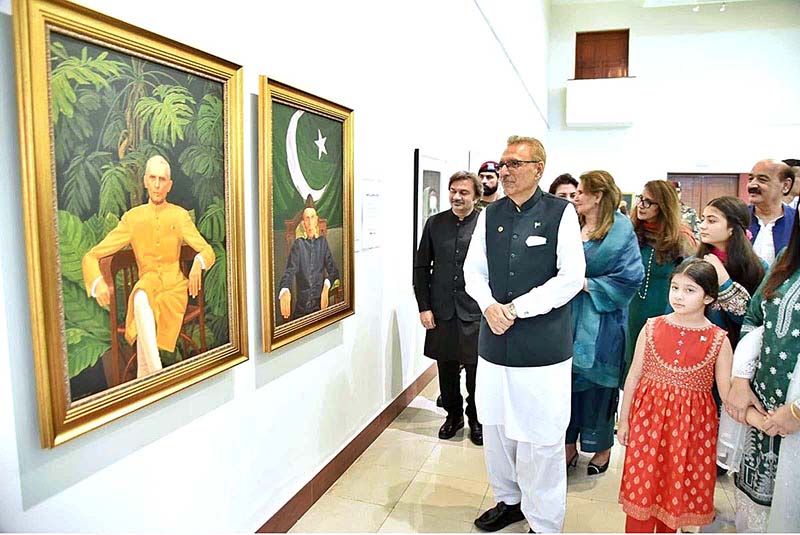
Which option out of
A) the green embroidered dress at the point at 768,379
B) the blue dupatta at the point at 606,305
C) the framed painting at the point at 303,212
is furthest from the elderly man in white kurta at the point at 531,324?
the framed painting at the point at 303,212

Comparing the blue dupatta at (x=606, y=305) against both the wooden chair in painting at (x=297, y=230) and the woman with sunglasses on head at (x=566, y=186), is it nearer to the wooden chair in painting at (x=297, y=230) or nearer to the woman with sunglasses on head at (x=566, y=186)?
the woman with sunglasses on head at (x=566, y=186)

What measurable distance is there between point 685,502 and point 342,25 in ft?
9.23

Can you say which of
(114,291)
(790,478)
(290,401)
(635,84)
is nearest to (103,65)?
(114,291)

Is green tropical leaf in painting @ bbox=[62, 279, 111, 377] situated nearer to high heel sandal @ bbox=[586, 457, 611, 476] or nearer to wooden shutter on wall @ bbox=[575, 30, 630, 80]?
high heel sandal @ bbox=[586, 457, 611, 476]

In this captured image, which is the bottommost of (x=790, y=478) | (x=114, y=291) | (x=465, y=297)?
(x=790, y=478)

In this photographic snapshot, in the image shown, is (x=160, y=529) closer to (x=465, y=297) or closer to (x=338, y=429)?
(x=338, y=429)

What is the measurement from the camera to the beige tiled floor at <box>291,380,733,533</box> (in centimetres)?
285

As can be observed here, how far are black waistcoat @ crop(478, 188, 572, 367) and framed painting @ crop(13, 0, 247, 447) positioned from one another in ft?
3.75

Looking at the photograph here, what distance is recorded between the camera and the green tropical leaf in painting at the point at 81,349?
154cm

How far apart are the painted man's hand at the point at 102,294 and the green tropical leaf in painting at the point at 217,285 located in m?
0.44

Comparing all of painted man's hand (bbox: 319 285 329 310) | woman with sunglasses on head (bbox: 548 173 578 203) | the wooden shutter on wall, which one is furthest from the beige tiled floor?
the wooden shutter on wall

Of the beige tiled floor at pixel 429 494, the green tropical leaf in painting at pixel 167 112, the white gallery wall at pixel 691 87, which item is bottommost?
the beige tiled floor at pixel 429 494

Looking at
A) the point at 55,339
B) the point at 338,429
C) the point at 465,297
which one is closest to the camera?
the point at 55,339

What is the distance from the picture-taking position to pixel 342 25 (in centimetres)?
312
